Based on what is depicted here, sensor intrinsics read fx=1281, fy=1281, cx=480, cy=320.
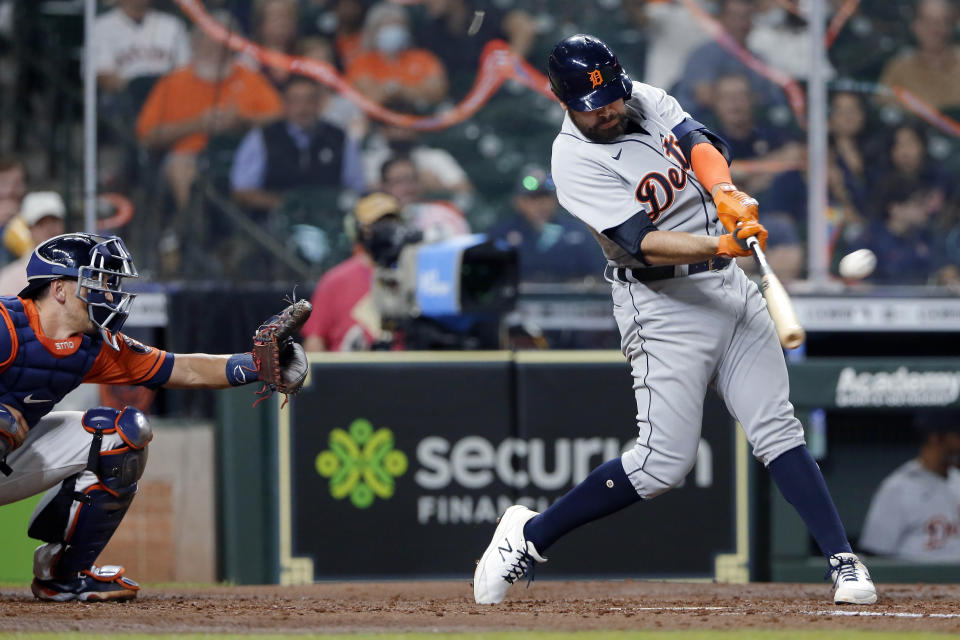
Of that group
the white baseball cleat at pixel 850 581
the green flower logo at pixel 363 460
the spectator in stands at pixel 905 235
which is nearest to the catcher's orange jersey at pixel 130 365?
the green flower logo at pixel 363 460

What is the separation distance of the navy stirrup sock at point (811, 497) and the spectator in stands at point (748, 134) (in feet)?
12.3

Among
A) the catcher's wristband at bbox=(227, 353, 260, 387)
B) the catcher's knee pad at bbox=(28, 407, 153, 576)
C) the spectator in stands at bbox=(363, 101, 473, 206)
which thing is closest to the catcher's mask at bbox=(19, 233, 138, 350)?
the catcher's knee pad at bbox=(28, 407, 153, 576)

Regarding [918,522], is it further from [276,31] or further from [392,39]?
[276,31]

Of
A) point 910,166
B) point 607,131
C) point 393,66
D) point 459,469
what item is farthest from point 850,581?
→ point 393,66

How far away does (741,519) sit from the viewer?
17.1ft

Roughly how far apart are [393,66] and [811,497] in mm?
4690

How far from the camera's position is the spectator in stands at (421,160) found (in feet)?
24.2

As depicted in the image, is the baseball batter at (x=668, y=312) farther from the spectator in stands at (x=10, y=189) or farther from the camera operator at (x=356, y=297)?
the spectator in stands at (x=10, y=189)

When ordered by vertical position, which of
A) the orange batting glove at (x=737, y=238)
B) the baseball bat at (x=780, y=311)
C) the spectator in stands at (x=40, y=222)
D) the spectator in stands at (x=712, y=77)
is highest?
the spectator in stands at (x=712, y=77)

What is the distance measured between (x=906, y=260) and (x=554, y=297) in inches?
83.7

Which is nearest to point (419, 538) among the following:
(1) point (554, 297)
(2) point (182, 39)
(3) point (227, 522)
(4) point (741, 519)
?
(3) point (227, 522)

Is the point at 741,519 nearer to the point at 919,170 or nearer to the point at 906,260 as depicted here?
the point at 906,260

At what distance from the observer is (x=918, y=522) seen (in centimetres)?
525

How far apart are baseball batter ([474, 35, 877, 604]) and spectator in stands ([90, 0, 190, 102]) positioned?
434 centimetres
